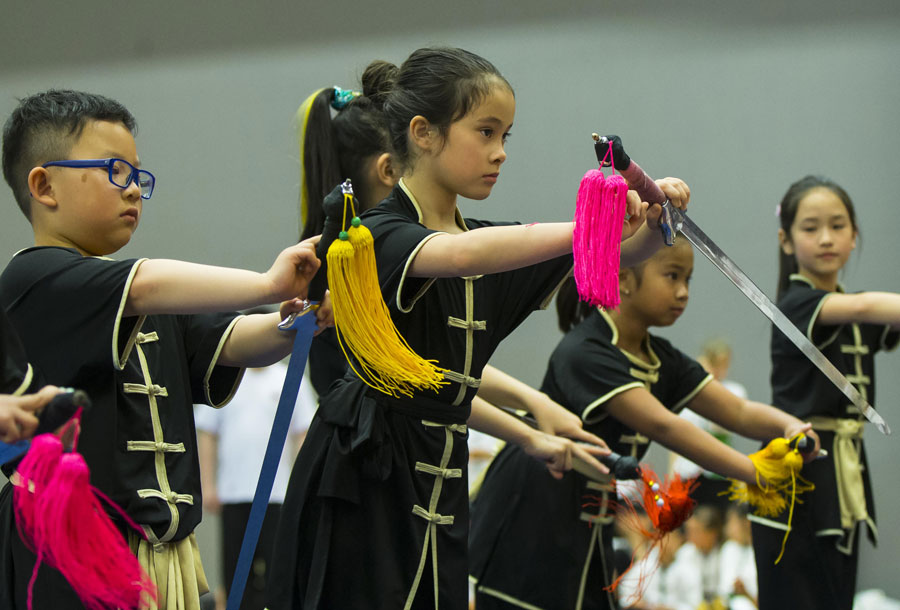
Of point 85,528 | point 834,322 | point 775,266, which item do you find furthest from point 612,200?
point 775,266

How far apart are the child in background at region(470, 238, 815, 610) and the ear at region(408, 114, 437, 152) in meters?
0.94

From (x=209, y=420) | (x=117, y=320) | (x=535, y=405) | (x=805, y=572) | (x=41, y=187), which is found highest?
(x=41, y=187)

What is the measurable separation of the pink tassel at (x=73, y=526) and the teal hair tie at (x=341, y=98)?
4.44ft

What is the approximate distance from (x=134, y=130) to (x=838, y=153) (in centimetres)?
442

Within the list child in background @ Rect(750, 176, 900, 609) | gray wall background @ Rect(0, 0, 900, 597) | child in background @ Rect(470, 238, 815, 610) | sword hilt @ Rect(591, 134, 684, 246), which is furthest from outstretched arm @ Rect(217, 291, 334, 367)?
gray wall background @ Rect(0, 0, 900, 597)

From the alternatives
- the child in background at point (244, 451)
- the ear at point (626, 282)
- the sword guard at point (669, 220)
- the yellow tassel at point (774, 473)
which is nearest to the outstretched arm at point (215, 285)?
the sword guard at point (669, 220)

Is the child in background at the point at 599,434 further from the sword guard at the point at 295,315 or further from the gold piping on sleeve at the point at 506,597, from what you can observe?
the sword guard at the point at 295,315

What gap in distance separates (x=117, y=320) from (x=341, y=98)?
3.71 ft

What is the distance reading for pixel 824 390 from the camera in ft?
Answer: 10.4

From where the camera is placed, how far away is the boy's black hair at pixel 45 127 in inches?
71.7

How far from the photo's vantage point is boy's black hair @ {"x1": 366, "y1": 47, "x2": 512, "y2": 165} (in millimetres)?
1951

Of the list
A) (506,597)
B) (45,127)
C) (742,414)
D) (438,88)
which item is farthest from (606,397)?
(45,127)

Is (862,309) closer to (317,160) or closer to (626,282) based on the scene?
(626,282)

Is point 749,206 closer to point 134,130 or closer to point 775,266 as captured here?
point 775,266
